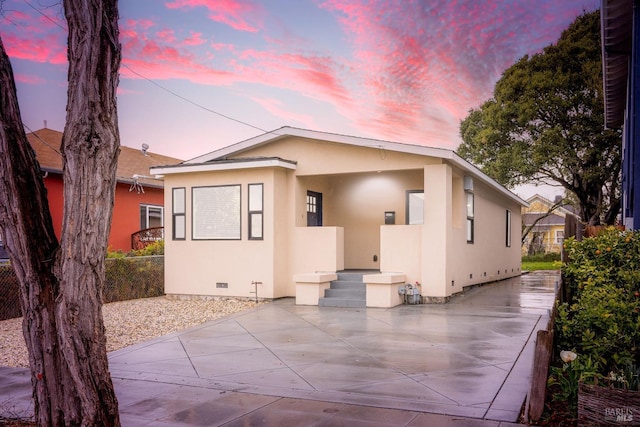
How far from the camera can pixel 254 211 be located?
46.1 ft

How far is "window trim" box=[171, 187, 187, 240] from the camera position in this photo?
1502 centimetres

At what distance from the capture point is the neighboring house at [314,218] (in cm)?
1296

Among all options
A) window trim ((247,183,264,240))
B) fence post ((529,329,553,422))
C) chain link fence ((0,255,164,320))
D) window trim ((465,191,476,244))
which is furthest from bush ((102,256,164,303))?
fence post ((529,329,553,422))

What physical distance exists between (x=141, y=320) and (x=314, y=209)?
604cm

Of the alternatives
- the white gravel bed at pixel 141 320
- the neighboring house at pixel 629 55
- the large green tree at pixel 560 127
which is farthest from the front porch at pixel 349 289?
the large green tree at pixel 560 127

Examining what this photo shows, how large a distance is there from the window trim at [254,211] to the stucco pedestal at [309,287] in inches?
64.2

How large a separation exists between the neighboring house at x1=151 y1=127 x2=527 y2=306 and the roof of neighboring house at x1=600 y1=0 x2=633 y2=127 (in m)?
3.51

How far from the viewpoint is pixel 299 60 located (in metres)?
15.2

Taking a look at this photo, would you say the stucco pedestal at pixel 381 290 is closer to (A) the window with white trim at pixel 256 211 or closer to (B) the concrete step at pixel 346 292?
(B) the concrete step at pixel 346 292

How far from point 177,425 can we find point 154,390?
51.2 inches

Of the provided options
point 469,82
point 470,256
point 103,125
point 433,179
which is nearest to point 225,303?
point 433,179

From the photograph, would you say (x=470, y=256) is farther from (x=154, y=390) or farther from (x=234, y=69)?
(x=154, y=390)

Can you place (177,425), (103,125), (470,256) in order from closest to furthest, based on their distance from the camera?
(103,125)
(177,425)
(470,256)

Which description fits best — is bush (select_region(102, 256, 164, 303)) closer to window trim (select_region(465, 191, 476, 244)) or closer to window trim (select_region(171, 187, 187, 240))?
window trim (select_region(171, 187, 187, 240))
